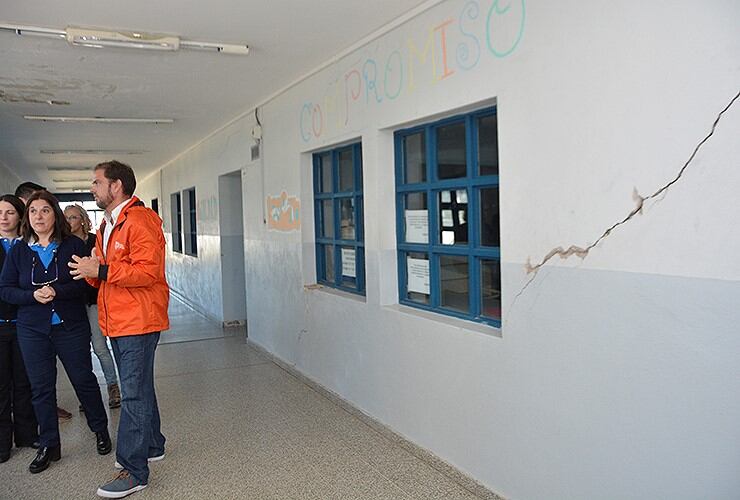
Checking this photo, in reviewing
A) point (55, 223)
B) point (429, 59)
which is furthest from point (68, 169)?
point (429, 59)

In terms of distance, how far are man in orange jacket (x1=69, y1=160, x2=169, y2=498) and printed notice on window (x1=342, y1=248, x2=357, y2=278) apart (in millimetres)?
1674

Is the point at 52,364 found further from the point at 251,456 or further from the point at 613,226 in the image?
the point at 613,226

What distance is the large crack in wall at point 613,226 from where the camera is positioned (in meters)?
1.88

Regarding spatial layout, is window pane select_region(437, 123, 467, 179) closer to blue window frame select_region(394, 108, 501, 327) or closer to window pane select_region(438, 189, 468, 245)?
blue window frame select_region(394, 108, 501, 327)

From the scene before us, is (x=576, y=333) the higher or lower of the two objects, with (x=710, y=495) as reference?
higher

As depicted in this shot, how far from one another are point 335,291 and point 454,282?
5.09 ft

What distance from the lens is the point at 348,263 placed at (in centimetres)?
461

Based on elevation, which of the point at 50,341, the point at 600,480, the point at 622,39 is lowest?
the point at 600,480

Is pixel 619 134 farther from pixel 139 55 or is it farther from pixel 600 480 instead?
pixel 139 55

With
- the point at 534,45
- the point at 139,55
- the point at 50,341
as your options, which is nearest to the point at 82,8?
the point at 139,55

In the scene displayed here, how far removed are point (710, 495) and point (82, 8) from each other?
3.72 metres

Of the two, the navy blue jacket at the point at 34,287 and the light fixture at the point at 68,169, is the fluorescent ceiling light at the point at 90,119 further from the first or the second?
the light fixture at the point at 68,169

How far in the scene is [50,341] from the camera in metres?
3.33

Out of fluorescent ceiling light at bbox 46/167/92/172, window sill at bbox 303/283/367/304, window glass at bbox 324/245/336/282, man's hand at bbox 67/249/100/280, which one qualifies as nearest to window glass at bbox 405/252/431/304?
window sill at bbox 303/283/367/304
